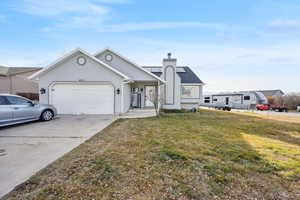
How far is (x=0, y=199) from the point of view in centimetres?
218

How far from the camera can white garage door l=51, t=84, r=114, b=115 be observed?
33.5 ft

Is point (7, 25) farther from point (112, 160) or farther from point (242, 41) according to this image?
point (242, 41)

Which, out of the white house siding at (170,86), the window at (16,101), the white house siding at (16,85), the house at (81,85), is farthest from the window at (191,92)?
the white house siding at (16,85)

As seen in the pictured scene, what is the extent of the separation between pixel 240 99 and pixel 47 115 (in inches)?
1410

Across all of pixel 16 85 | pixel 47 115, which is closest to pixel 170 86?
pixel 47 115

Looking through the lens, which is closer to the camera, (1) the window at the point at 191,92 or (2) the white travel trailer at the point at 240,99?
(1) the window at the point at 191,92

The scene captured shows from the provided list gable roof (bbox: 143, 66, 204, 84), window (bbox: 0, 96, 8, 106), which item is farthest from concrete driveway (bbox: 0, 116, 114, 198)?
gable roof (bbox: 143, 66, 204, 84)

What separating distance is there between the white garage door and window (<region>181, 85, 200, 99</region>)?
1114 cm

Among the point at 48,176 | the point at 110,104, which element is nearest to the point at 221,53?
the point at 110,104

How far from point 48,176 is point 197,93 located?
713 inches

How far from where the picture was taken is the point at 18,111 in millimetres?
6930

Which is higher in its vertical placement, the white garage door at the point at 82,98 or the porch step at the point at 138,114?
the white garage door at the point at 82,98

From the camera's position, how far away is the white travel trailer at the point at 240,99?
3094 centimetres

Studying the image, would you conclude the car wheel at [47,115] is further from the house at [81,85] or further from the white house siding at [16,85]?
the white house siding at [16,85]
